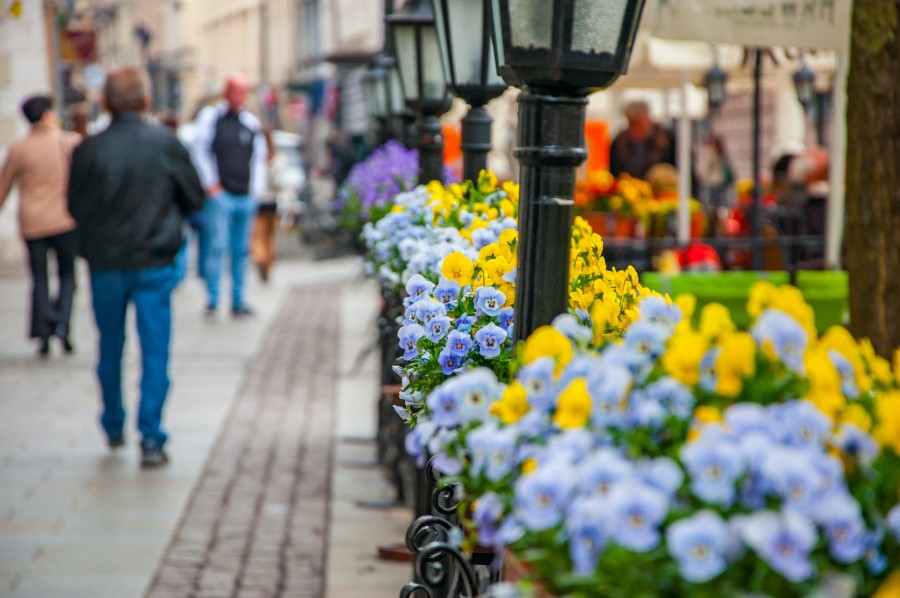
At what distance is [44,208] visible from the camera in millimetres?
10859

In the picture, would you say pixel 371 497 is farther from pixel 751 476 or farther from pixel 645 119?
pixel 645 119

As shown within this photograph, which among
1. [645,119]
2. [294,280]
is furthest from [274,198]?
[645,119]

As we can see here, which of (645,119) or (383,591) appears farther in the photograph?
(645,119)

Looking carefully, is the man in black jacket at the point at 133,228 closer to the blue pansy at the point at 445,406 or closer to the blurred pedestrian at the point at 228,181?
the blue pansy at the point at 445,406

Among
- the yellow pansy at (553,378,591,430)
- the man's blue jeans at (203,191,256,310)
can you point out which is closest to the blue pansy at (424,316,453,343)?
the yellow pansy at (553,378,591,430)

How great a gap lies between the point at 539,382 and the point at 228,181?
1175 centimetres

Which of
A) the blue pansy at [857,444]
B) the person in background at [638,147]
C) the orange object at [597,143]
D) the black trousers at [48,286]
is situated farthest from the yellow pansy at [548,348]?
the orange object at [597,143]

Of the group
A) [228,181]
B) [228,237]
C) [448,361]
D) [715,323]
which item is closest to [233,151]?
[228,181]

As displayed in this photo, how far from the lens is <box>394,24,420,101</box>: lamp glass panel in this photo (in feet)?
19.1

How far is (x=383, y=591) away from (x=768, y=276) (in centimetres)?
306

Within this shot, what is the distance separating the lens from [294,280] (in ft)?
61.1

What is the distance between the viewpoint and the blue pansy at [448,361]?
285 cm

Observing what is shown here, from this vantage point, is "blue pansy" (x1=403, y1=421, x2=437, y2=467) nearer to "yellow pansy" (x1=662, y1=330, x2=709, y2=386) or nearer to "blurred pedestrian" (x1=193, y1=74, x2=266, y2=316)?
"yellow pansy" (x1=662, y1=330, x2=709, y2=386)

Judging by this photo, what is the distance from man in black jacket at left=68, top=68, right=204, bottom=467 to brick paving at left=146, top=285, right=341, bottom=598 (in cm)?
55
